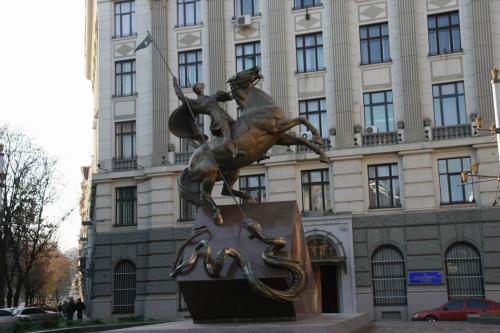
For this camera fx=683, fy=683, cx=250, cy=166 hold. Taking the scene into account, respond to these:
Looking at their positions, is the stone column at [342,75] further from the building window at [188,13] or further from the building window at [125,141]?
the building window at [125,141]

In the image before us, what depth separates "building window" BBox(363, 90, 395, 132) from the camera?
106 ft

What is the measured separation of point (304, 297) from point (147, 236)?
920 inches

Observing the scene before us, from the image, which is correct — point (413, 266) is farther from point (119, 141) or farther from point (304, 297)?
point (304, 297)

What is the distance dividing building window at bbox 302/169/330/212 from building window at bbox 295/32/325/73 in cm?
530

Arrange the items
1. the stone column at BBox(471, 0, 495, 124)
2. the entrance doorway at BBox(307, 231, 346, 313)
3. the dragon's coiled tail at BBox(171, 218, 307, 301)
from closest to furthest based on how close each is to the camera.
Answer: the dragon's coiled tail at BBox(171, 218, 307, 301) → the stone column at BBox(471, 0, 495, 124) → the entrance doorway at BBox(307, 231, 346, 313)

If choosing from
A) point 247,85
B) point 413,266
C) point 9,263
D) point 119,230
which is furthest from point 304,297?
point 9,263

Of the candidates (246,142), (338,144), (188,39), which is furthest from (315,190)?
(246,142)

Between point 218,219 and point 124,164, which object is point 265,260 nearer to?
point 218,219

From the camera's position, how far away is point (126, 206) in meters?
36.2

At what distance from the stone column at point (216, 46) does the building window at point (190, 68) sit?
0.64 metres

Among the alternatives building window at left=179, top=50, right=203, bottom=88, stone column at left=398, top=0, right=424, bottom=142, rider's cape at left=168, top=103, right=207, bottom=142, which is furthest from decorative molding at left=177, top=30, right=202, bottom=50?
rider's cape at left=168, top=103, right=207, bottom=142

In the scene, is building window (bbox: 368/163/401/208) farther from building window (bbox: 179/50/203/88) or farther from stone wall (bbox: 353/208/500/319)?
building window (bbox: 179/50/203/88)

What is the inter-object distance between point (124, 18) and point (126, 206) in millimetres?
10496

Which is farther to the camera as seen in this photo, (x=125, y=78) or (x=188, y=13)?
(x=125, y=78)
